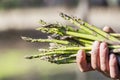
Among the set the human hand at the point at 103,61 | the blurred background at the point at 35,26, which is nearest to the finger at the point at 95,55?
the human hand at the point at 103,61

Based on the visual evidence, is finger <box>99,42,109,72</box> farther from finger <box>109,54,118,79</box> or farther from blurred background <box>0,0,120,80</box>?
blurred background <box>0,0,120,80</box>

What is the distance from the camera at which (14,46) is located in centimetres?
1492

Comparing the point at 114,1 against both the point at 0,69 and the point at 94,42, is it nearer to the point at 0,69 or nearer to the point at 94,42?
the point at 0,69

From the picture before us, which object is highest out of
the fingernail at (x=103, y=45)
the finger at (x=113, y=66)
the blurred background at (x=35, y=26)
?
the fingernail at (x=103, y=45)

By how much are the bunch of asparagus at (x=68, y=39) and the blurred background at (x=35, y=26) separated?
20.1 feet

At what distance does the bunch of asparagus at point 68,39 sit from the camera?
3.12 m

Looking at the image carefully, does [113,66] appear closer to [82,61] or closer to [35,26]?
[82,61]

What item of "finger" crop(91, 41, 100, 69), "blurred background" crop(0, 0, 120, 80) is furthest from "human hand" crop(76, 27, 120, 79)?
"blurred background" crop(0, 0, 120, 80)

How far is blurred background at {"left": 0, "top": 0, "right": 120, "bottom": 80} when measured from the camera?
11750 mm

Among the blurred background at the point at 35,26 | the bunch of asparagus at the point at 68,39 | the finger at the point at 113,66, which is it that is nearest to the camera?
the finger at the point at 113,66

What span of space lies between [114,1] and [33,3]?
181 inches

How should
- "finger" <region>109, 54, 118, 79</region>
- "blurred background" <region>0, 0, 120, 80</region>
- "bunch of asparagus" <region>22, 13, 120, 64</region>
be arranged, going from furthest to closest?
"blurred background" <region>0, 0, 120, 80</region>
"bunch of asparagus" <region>22, 13, 120, 64</region>
"finger" <region>109, 54, 118, 79</region>

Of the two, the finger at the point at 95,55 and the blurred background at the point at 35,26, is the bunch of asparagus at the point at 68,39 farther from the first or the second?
the blurred background at the point at 35,26

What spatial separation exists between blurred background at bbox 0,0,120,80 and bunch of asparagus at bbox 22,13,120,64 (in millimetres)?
6130
